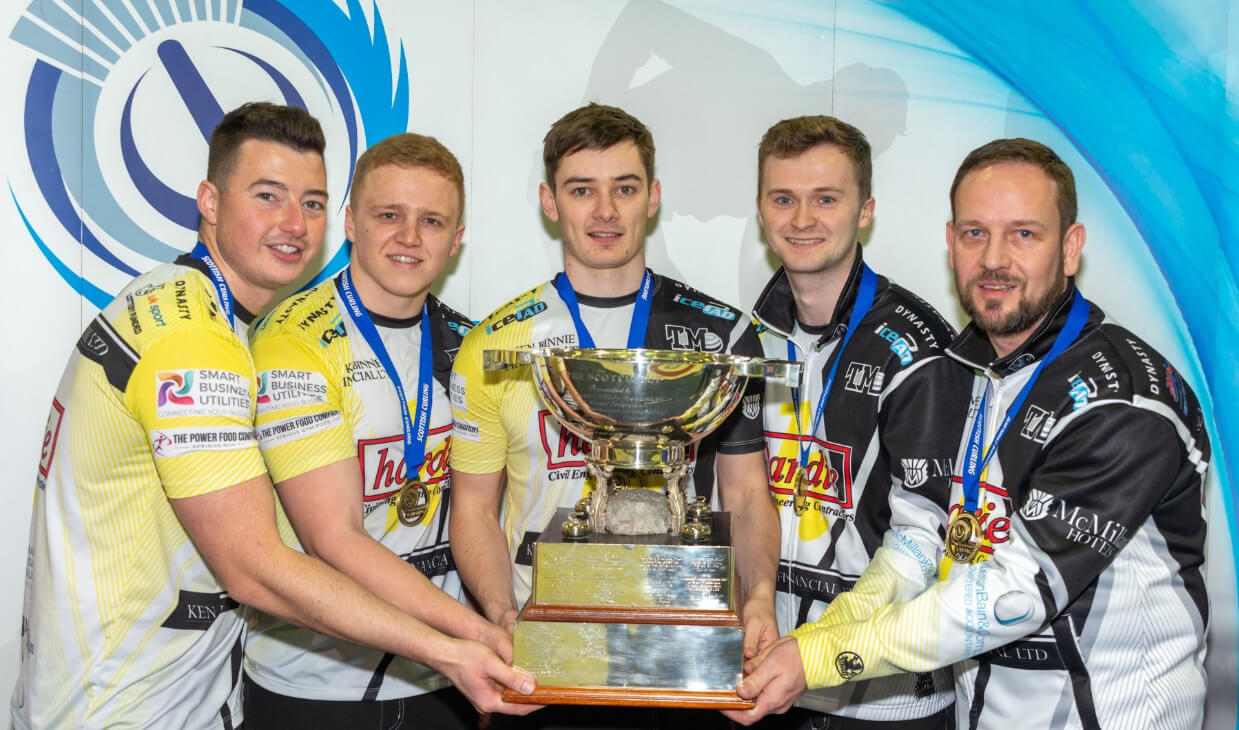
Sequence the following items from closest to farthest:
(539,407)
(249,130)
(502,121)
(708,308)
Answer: (249,130) → (539,407) → (708,308) → (502,121)

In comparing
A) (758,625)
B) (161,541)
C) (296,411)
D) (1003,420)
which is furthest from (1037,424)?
(161,541)

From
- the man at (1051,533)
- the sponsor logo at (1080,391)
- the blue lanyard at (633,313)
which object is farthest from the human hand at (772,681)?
the blue lanyard at (633,313)

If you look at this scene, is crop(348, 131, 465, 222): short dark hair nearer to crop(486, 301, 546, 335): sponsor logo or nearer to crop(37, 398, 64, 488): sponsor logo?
crop(486, 301, 546, 335): sponsor logo

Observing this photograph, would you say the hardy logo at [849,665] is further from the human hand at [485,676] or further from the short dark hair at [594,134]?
the short dark hair at [594,134]

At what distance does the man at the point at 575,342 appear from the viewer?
2.76 m

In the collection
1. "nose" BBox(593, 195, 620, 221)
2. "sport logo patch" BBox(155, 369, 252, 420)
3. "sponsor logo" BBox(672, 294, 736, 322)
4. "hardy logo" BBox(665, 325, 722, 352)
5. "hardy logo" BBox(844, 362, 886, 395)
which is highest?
"nose" BBox(593, 195, 620, 221)

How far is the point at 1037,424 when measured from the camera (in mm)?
2234

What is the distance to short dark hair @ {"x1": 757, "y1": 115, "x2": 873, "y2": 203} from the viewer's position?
285 cm

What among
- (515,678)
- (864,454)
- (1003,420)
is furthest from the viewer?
(864,454)

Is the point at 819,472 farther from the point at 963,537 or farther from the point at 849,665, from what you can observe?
the point at 849,665

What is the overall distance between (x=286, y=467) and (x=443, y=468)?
1.69ft

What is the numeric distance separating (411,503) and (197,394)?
85 centimetres

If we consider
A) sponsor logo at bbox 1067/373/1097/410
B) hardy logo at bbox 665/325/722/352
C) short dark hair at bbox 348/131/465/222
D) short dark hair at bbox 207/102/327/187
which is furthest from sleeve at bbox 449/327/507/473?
sponsor logo at bbox 1067/373/1097/410

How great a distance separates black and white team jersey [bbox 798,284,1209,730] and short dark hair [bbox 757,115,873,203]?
82cm
